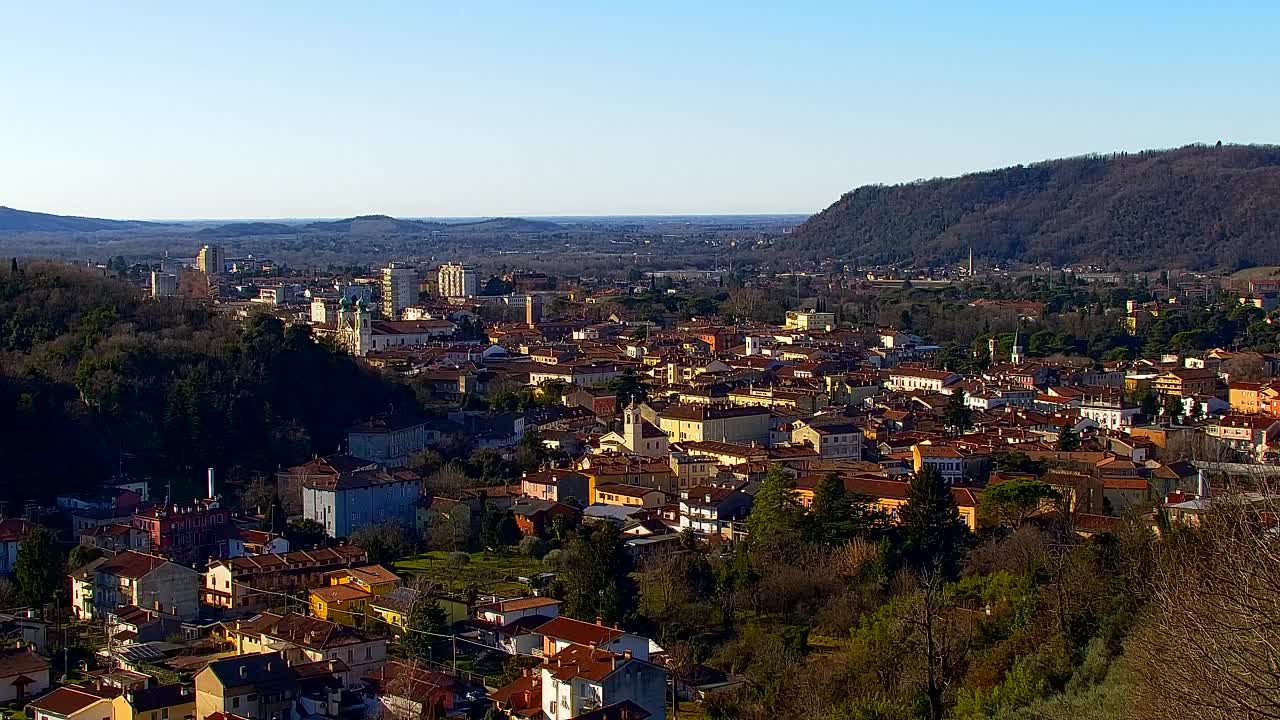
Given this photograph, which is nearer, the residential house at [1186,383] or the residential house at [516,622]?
the residential house at [516,622]

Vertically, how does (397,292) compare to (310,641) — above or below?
above

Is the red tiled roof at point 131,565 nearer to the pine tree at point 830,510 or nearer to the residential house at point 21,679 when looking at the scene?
the residential house at point 21,679

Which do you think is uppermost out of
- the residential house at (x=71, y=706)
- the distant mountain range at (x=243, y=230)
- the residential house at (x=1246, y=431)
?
the residential house at (x=1246, y=431)

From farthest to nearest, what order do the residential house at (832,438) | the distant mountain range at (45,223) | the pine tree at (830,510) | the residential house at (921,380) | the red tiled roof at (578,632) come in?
the distant mountain range at (45,223) → the residential house at (921,380) → the residential house at (832,438) → the pine tree at (830,510) → the red tiled roof at (578,632)

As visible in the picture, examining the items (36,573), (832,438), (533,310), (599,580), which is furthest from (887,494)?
(533,310)

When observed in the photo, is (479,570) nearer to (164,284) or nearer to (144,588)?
(144,588)

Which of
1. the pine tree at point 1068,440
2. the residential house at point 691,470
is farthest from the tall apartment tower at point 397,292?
the pine tree at point 1068,440

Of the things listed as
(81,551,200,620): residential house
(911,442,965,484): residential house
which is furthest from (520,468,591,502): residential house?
(81,551,200,620): residential house
